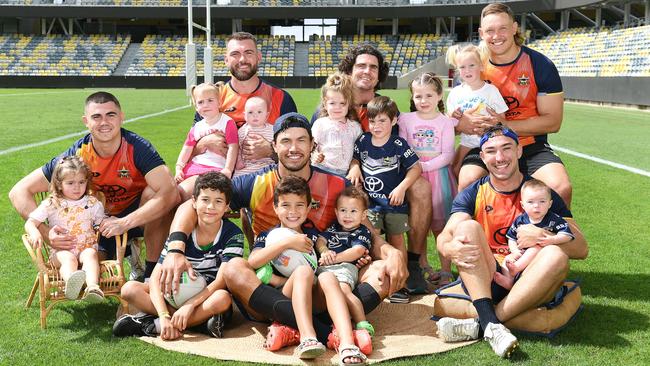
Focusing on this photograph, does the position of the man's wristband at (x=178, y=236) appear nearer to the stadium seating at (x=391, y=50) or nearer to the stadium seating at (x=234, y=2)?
the stadium seating at (x=391, y=50)

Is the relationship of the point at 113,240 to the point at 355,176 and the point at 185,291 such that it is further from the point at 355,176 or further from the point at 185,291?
the point at 355,176

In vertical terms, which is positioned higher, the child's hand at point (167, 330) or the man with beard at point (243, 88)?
the man with beard at point (243, 88)

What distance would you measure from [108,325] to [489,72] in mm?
3516

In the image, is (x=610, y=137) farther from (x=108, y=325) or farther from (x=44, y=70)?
(x=44, y=70)

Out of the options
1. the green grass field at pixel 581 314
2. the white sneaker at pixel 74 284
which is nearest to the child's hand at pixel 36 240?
the white sneaker at pixel 74 284

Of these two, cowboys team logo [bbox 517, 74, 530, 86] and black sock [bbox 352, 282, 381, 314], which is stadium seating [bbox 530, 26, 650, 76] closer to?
cowboys team logo [bbox 517, 74, 530, 86]

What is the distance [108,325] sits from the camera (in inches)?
177

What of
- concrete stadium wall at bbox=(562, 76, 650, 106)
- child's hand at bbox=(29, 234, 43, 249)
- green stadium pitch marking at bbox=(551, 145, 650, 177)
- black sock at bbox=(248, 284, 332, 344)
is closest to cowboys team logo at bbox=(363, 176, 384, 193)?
black sock at bbox=(248, 284, 332, 344)

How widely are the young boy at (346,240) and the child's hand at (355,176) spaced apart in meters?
0.26

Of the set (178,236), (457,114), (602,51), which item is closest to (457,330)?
(178,236)

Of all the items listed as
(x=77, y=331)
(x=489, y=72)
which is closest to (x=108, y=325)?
(x=77, y=331)

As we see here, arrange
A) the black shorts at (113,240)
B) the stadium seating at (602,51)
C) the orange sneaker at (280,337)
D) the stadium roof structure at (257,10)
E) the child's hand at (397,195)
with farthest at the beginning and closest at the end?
the stadium roof structure at (257,10) < the stadium seating at (602,51) < the black shorts at (113,240) < the child's hand at (397,195) < the orange sneaker at (280,337)

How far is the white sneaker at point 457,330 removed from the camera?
4.20m

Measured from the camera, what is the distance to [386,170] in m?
5.24
